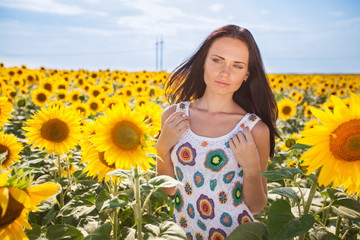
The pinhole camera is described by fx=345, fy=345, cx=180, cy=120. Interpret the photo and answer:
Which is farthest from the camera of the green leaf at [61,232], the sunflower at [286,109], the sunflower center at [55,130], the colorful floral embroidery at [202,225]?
the sunflower at [286,109]

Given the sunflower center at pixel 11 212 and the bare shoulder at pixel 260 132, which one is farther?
the bare shoulder at pixel 260 132

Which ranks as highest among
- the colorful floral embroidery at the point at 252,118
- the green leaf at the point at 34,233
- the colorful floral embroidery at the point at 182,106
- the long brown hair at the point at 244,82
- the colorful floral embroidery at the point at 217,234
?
the long brown hair at the point at 244,82

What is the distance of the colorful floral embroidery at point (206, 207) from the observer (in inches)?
96.4

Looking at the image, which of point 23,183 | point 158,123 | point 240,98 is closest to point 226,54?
point 240,98

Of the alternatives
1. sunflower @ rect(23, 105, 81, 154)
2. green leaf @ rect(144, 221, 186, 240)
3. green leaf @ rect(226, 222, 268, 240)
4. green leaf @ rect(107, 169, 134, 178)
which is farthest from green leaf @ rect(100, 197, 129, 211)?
sunflower @ rect(23, 105, 81, 154)

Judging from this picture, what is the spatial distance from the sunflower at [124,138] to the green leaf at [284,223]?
67cm

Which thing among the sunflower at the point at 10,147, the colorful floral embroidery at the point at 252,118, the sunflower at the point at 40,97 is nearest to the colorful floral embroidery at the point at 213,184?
the colorful floral embroidery at the point at 252,118

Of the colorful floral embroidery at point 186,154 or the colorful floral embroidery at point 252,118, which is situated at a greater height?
the colorful floral embroidery at point 252,118

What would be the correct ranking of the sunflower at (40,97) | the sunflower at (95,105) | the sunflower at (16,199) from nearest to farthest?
the sunflower at (16,199) → the sunflower at (95,105) → the sunflower at (40,97)

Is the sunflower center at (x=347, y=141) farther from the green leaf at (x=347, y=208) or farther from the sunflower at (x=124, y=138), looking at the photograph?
the sunflower at (x=124, y=138)

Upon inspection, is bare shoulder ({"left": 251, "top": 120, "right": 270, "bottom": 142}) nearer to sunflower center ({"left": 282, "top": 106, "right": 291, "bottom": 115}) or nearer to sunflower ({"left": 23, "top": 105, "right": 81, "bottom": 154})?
sunflower ({"left": 23, "top": 105, "right": 81, "bottom": 154})

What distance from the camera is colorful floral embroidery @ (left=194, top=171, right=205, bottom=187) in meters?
2.45

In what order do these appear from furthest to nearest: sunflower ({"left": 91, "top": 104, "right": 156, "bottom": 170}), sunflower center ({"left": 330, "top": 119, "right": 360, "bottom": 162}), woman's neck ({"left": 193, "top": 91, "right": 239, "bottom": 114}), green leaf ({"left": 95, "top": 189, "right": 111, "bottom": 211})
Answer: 1. woman's neck ({"left": 193, "top": 91, "right": 239, "bottom": 114})
2. green leaf ({"left": 95, "top": 189, "right": 111, "bottom": 211})
3. sunflower ({"left": 91, "top": 104, "right": 156, "bottom": 170})
4. sunflower center ({"left": 330, "top": 119, "right": 360, "bottom": 162})

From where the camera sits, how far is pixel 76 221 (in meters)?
2.81
